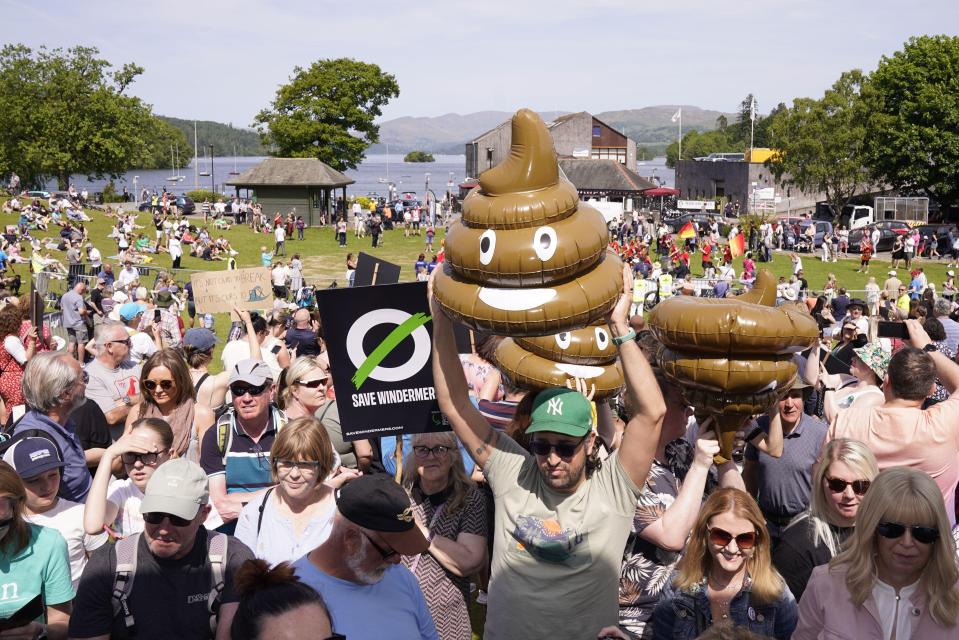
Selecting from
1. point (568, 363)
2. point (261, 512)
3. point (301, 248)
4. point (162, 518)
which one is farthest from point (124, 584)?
point (301, 248)

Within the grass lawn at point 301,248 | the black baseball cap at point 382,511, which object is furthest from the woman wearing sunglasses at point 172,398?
the grass lawn at point 301,248

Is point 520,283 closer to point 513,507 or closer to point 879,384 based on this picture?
point 513,507

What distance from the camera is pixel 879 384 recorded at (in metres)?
6.61

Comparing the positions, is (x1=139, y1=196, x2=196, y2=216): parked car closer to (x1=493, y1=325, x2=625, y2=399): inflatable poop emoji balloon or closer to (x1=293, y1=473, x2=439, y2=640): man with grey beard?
(x1=493, y1=325, x2=625, y2=399): inflatable poop emoji balloon

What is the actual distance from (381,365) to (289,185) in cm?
4258

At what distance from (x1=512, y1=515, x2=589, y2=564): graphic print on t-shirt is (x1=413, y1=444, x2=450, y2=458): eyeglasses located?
93 centimetres

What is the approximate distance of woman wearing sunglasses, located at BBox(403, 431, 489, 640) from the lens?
4.36 metres

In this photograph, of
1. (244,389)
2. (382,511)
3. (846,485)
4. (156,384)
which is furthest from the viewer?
(156,384)

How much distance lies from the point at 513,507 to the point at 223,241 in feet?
115

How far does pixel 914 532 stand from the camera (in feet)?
11.2

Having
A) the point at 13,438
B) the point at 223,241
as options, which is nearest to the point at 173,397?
the point at 13,438

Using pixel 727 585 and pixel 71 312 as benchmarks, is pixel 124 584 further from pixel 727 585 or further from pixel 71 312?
pixel 71 312

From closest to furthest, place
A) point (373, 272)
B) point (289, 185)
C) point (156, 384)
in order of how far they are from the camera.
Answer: point (156, 384), point (373, 272), point (289, 185)

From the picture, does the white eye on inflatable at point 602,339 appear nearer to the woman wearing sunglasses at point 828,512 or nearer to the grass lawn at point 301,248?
the woman wearing sunglasses at point 828,512
